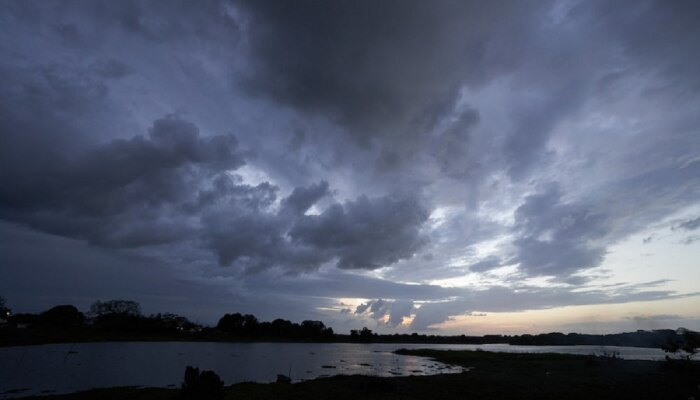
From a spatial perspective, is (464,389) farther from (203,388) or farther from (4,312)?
(4,312)

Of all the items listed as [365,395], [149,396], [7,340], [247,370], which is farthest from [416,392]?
[7,340]

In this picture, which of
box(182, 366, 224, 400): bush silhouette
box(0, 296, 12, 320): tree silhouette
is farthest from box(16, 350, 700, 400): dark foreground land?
box(0, 296, 12, 320): tree silhouette

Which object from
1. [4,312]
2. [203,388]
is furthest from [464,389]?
[4,312]

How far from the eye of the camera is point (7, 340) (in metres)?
108

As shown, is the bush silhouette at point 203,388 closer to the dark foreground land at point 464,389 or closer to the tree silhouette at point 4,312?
the dark foreground land at point 464,389

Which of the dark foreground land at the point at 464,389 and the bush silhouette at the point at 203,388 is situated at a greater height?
the bush silhouette at the point at 203,388

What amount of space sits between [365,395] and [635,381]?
35418 millimetres

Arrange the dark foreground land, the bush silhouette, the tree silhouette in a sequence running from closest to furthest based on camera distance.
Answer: the bush silhouette < the dark foreground land < the tree silhouette

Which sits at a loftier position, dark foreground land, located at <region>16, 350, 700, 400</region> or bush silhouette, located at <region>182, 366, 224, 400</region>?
bush silhouette, located at <region>182, 366, 224, 400</region>

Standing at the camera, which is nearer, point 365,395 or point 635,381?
point 365,395

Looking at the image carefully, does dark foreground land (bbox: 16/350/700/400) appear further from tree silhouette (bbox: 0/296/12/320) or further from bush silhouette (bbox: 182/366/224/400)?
tree silhouette (bbox: 0/296/12/320)

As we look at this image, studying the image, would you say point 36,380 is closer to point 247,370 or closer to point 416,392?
point 247,370

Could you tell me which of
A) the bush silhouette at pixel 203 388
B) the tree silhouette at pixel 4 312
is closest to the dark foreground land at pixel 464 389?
the bush silhouette at pixel 203 388

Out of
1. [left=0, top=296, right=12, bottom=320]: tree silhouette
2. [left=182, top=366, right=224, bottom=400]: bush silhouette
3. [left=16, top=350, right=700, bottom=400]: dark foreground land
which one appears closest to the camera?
[left=182, top=366, right=224, bottom=400]: bush silhouette
